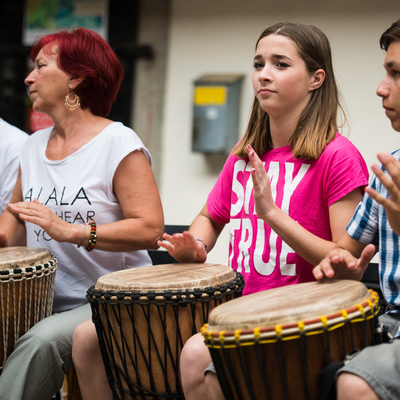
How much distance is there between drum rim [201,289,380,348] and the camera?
180 cm

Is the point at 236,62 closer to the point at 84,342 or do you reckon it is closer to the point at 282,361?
the point at 84,342

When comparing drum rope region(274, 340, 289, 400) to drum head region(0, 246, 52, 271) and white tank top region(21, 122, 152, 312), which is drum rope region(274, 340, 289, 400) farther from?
white tank top region(21, 122, 152, 312)

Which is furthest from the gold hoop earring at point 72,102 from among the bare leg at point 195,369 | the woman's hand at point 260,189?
the bare leg at point 195,369

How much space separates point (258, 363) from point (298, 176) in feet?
3.00

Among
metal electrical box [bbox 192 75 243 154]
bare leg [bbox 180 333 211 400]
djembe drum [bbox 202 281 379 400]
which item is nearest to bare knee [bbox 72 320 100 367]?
bare leg [bbox 180 333 211 400]

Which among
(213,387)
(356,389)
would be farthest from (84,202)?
(356,389)

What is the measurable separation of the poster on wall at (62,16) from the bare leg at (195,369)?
13.6 ft

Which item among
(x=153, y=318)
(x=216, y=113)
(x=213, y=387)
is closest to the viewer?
(x=213, y=387)

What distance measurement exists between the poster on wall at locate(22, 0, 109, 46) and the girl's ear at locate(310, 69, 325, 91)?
3.52 m

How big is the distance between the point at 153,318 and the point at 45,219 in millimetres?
711

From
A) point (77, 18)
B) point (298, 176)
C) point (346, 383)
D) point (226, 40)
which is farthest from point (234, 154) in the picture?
point (77, 18)

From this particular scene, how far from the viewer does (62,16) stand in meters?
5.94

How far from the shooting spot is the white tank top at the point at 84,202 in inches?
118

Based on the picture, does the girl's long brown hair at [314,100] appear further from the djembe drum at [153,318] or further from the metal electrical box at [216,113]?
the metal electrical box at [216,113]
